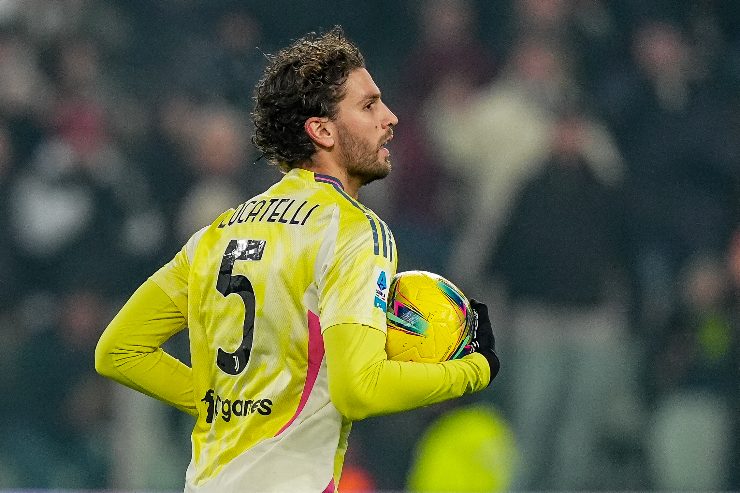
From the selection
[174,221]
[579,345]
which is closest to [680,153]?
[579,345]

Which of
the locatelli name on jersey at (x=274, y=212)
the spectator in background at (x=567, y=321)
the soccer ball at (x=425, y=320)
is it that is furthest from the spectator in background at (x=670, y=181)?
the locatelli name on jersey at (x=274, y=212)

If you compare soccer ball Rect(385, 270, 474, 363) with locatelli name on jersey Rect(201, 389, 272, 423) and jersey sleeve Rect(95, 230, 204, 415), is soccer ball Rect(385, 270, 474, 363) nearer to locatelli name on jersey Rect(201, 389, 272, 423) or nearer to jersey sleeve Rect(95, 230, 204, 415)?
locatelli name on jersey Rect(201, 389, 272, 423)

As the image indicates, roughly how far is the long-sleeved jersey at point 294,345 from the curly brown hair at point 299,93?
0.44 ft

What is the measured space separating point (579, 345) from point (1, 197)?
351cm

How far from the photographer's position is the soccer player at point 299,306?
2.97 m

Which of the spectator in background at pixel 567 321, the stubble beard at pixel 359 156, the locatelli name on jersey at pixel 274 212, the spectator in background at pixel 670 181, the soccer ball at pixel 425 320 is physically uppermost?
the stubble beard at pixel 359 156

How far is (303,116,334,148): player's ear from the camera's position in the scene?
3.32 metres

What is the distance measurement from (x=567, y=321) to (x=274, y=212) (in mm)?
4596

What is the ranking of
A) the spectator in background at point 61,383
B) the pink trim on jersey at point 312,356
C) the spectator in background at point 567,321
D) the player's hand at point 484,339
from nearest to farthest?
the pink trim on jersey at point 312,356, the player's hand at point 484,339, the spectator in background at point 567,321, the spectator in background at point 61,383

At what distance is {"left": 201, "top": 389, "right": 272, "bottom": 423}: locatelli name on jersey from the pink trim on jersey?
2.8 inches

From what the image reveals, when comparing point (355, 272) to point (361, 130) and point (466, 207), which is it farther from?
point (466, 207)

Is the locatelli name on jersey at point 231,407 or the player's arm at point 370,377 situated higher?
the player's arm at point 370,377

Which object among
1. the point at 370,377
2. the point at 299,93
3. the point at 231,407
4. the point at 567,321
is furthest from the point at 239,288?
the point at 567,321

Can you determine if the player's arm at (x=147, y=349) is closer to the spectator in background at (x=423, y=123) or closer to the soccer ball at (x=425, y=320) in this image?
the soccer ball at (x=425, y=320)
